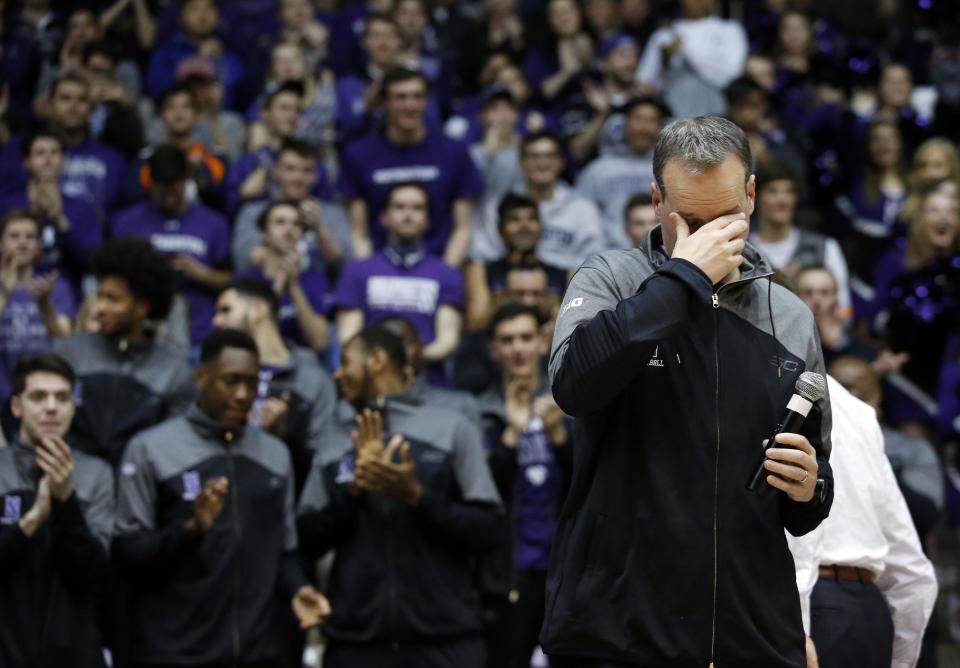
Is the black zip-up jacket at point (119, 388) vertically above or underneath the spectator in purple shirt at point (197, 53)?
underneath

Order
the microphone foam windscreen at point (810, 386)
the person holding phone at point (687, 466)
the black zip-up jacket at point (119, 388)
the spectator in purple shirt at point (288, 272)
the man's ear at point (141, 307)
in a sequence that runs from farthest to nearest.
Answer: the spectator in purple shirt at point (288, 272) < the man's ear at point (141, 307) < the black zip-up jacket at point (119, 388) < the microphone foam windscreen at point (810, 386) < the person holding phone at point (687, 466)

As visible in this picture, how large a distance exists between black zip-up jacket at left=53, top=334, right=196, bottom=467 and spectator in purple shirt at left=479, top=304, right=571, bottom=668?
1694 millimetres

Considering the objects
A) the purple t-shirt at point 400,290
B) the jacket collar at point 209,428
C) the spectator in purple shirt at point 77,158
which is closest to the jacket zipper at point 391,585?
the jacket collar at point 209,428

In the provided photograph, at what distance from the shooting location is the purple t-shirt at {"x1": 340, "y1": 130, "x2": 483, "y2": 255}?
10227mm

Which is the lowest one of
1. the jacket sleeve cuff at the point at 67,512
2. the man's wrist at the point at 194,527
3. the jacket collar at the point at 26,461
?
the man's wrist at the point at 194,527

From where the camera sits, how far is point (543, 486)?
25.1 ft

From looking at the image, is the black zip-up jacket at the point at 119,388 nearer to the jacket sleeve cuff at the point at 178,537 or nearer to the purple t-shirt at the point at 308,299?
the jacket sleeve cuff at the point at 178,537

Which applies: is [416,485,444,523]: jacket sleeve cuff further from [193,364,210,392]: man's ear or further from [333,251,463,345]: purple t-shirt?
[333,251,463,345]: purple t-shirt

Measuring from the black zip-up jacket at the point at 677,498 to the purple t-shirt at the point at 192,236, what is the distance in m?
5.98

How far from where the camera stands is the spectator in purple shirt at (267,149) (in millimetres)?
10344

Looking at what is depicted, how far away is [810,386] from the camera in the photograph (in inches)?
140

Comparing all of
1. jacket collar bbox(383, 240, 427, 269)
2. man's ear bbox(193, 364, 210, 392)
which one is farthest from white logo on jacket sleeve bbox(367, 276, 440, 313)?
man's ear bbox(193, 364, 210, 392)

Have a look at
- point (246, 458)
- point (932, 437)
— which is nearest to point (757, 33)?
point (932, 437)

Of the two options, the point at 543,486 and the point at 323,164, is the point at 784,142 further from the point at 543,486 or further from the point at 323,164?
the point at 543,486
